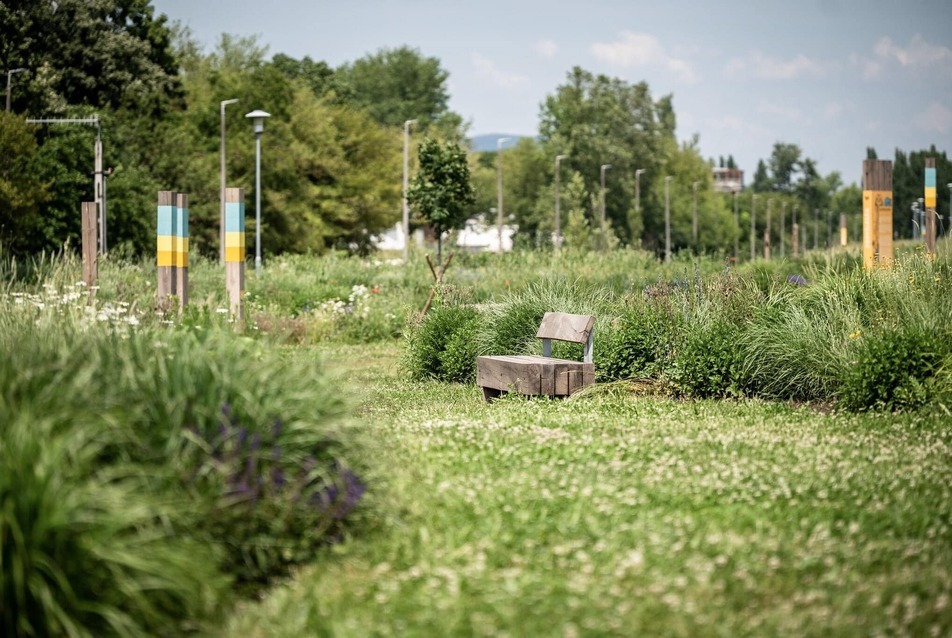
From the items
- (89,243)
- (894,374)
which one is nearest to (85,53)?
(89,243)

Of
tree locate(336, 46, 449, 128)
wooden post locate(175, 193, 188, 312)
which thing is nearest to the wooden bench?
wooden post locate(175, 193, 188, 312)

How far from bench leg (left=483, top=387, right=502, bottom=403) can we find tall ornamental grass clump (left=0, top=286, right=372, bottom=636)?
5062mm

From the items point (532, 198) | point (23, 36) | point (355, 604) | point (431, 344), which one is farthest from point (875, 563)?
point (532, 198)

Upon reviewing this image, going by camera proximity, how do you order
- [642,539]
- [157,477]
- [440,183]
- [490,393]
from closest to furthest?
[157,477] < [642,539] < [490,393] < [440,183]

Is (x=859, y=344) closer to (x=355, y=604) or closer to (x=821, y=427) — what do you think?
(x=821, y=427)

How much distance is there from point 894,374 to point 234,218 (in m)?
11.5

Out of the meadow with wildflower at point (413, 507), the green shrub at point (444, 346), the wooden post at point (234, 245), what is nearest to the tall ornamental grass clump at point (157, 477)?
the meadow with wildflower at point (413, 507)

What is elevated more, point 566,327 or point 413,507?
point 566,327

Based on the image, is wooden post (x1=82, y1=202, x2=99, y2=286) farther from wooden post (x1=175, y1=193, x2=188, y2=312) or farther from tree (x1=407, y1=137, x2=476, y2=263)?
tree (x1=407, y1=137, x2=476, y2=263)

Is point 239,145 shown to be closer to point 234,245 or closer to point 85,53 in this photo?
point 85,53

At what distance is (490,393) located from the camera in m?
12.0

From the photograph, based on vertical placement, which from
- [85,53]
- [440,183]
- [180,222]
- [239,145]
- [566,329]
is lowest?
[566,329]

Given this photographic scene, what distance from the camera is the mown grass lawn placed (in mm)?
4602

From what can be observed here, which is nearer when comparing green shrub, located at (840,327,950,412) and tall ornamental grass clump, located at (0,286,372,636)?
tall ornamental grass clump, located at (0,286,372,636)
